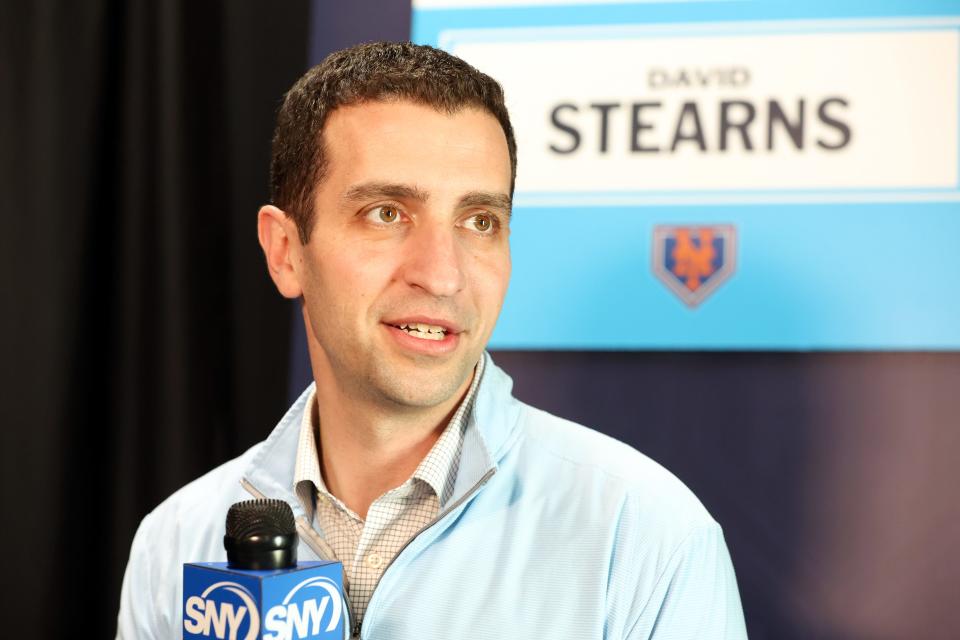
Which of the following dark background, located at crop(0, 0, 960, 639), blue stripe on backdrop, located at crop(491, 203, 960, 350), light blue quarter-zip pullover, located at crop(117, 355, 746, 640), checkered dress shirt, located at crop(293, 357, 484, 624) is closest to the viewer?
light blue quarter-zip pullover, located at crop(117, 355, 746, 640)

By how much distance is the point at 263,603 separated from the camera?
3.50 ft

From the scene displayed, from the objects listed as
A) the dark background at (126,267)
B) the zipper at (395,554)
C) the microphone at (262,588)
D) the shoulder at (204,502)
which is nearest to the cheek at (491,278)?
the zipper at (395,554)

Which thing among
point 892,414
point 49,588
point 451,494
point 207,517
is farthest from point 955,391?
point 49,588

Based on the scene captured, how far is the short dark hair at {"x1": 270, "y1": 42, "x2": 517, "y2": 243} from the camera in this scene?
5.38 ft

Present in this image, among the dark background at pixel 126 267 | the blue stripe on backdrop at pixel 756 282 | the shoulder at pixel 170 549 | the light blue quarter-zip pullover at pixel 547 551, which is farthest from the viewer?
the dark background at pixel 126 267

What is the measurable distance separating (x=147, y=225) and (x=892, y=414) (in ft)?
5.63

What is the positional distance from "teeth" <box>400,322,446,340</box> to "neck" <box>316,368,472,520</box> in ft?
0.36

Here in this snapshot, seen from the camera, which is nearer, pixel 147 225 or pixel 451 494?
pixel 451 494

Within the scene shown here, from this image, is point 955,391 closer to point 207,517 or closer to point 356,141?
point 356,141

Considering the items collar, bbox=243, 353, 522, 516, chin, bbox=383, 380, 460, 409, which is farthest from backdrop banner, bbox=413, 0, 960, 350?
chin, bbox=383, 380, 460, 409

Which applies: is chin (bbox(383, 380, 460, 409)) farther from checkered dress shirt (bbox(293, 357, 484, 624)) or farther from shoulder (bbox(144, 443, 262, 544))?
shoulder (bbox(144, 443, 262, 544))

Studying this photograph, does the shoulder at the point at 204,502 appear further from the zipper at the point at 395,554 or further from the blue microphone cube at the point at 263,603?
the blue microphone cube at the point at 263,603

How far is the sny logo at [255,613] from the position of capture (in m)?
1.08

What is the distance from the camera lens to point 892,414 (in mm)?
2201
